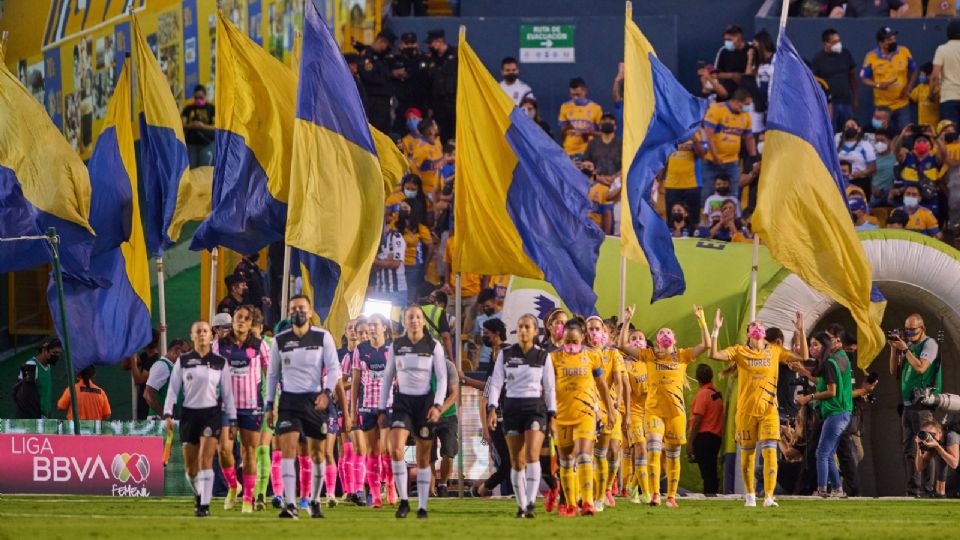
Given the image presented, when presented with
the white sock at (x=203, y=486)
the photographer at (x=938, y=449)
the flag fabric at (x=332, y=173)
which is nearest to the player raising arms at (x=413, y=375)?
the white sock at (x=203, y=486)

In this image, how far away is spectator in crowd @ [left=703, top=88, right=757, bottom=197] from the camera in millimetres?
30734

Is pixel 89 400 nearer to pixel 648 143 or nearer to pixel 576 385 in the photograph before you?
pixel 648 143

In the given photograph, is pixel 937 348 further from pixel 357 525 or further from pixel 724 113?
pixel 357 525

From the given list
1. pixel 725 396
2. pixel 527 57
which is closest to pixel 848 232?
pixel 725 396

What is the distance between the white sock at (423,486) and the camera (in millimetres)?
19156

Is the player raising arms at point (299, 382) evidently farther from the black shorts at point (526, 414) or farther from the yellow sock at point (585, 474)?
the yellow sock at point (585, 474)

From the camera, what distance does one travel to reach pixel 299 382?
1878cm

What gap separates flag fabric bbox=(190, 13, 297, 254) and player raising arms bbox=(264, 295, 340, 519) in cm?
598

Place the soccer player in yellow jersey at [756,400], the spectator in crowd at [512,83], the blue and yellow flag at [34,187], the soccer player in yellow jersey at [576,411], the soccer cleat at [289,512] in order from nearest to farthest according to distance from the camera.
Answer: the soccer cleat at [289,512] < the soccer player in yellow jersey at [576,411] < the soccer player in yellow jersey at [756,400] < the blue and yellow flag at [34,187] < the spectator in crowd at [512,83]

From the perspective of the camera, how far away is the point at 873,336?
23.2 metres

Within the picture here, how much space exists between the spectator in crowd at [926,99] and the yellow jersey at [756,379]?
11.1 m

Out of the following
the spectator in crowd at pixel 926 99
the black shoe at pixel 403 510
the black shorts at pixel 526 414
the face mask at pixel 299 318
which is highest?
the spectator in crowd at pixel 926 99

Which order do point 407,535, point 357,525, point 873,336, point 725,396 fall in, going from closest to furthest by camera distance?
point 407,535 < point 357,525 < point 873,336 < point 725,396

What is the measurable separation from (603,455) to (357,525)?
4070 mm
